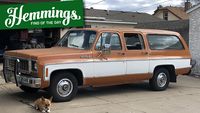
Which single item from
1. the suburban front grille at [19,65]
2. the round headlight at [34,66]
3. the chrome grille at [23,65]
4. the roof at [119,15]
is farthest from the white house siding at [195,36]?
the roof at [119,15]

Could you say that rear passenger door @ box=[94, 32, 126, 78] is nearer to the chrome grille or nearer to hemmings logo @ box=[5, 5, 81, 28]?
the chrome grille

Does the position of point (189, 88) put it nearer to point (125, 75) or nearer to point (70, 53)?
point (125, 75)

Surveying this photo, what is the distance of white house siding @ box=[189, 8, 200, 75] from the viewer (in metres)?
17.7

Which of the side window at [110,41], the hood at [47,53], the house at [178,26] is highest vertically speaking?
the house at [178,26]

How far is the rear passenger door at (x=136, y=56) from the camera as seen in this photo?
1208cm

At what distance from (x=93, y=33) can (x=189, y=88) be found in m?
4.19

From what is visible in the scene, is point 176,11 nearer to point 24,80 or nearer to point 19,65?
point 19,65

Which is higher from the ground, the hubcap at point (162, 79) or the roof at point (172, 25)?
the roof at point (172, 25)

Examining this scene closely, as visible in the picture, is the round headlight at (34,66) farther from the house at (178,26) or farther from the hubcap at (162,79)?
the house at (178,26)

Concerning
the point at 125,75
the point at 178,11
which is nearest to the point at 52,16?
the point at 125,75

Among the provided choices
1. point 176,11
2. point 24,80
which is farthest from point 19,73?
point 176,11

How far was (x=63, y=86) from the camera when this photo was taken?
1070 centimetres

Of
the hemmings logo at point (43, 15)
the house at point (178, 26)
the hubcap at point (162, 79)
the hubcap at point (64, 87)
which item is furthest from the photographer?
the hemmings logo at point (43, 15)

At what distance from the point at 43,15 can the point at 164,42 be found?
949 cm
